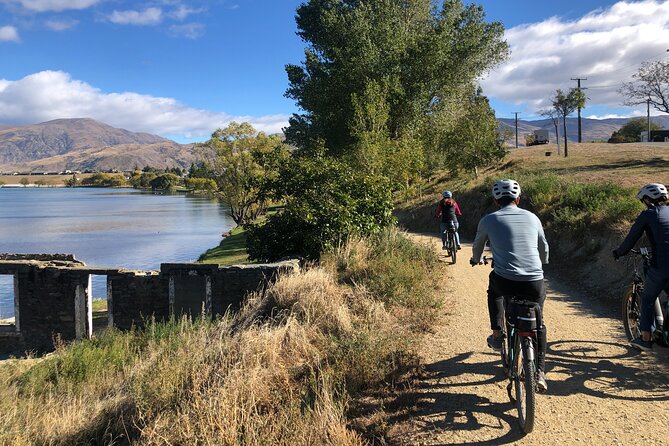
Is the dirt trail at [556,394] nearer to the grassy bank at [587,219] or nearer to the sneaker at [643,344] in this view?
the sneaker at [643,344]

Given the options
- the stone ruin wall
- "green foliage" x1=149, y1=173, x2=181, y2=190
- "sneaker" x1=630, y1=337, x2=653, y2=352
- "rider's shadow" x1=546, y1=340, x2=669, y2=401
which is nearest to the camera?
"rider's shadow" x1=546, y1=340, x2=669, y2=401

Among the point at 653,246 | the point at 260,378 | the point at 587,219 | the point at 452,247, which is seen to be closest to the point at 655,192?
the point at 653,246

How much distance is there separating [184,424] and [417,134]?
24063 mm

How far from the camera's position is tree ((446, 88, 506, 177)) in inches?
1266

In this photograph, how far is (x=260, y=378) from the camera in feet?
16.7

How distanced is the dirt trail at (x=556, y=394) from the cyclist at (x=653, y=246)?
567 millimetres

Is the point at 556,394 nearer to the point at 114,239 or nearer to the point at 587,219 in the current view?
the point at 587,219

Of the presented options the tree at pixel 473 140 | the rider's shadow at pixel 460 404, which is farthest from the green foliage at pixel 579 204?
the tree at pixel 473 140

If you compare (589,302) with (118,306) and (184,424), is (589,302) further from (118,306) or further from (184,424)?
(118,306)

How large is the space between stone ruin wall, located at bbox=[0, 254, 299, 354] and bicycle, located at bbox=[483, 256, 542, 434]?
41.7ft

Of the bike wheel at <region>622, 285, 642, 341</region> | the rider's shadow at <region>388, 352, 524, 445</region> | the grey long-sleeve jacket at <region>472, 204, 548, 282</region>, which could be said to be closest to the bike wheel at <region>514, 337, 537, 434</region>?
the rider's shadow at <region>388, 352, 524, 445</region>

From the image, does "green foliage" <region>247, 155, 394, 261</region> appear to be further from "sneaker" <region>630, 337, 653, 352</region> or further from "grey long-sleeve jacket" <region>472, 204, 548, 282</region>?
"grey long-sleeve jacket" <region>472, 204, 548, 282</region>

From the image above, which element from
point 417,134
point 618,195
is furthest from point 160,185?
point 618,195

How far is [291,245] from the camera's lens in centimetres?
1456
